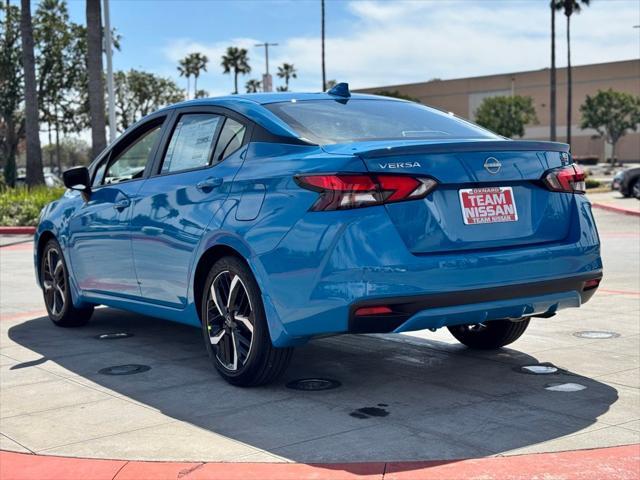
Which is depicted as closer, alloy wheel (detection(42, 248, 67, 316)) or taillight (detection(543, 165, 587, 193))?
taillight (detection(543, 165, 587, 193))

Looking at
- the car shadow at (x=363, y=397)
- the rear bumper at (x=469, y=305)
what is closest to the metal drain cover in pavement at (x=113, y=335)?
the car shadow at (x=363, y=397)

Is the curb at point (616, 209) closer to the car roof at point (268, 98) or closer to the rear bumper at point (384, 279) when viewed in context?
the car roof at point (268, 98)

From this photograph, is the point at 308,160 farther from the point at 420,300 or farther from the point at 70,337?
the point at 70,337

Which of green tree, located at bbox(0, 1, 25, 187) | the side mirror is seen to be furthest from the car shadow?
green tree, located at bbox(0, 1, 25, 187)

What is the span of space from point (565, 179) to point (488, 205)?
0.64m

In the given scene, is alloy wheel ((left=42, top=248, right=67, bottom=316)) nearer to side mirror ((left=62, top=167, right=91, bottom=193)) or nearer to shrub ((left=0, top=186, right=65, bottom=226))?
side mirror ((left=62, top=167, right=91, bottom=193))

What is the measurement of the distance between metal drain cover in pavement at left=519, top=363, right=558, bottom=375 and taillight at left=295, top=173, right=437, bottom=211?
169 centimetres

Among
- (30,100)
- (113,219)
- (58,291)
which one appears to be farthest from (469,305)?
(30,100)

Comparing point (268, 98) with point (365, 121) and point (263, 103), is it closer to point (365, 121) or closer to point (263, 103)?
point (263, 103)

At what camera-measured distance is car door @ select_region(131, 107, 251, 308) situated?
19.1 feet

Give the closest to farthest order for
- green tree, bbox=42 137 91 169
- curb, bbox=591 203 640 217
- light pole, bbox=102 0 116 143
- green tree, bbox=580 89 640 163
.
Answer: curb, bbox=591 203 640 217 → light pole, bbox=102 0 116 143 → green tree, bbox=580 89 640 163 → green tree, bbox=42 137 91 169

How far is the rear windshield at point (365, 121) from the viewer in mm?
5550

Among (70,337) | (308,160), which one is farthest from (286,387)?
(70,337)

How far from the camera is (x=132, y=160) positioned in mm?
7379
